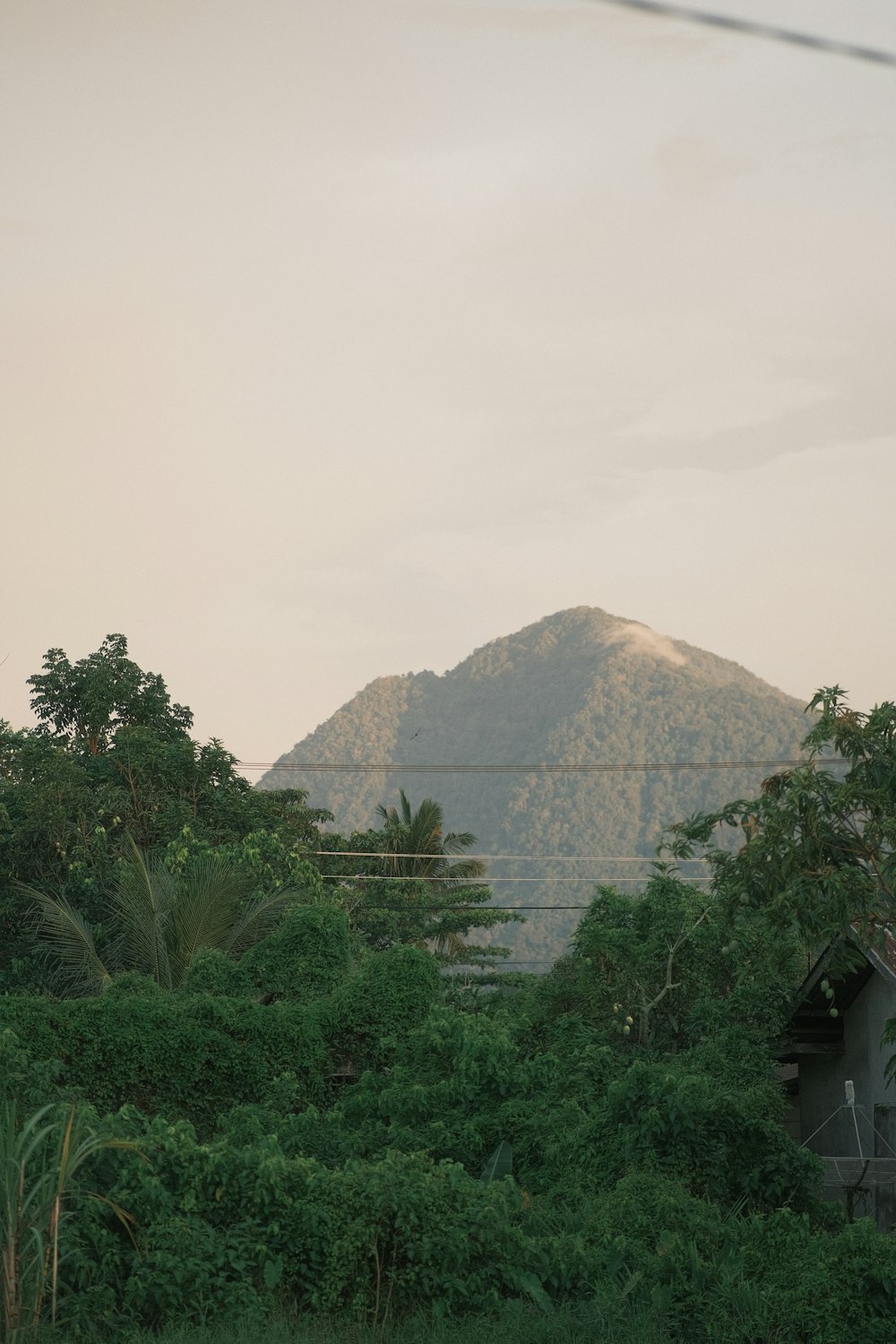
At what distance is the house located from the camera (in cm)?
1356

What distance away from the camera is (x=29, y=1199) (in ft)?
28.7

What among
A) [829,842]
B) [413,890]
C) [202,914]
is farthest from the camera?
[413,890]

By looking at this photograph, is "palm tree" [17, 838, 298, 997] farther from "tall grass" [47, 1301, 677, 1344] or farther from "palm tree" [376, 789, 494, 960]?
"palm tree" [376, 789, 494, 960]

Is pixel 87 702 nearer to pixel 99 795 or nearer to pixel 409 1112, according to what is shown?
pixel 99 795

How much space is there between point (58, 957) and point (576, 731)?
10947 cm

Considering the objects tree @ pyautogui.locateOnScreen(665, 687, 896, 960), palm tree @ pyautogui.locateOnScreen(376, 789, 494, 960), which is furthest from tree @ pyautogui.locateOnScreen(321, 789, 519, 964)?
tree @ pyautogui.locateOnScreen(665, 687, 896, 960)

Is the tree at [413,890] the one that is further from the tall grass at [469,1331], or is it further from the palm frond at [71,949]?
the tall grass at [469,1331]

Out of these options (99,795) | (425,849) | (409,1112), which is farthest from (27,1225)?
(425,849)

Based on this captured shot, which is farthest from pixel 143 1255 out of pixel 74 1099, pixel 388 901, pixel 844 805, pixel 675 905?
pixel 388 901

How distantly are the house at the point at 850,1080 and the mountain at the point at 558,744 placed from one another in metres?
65.2

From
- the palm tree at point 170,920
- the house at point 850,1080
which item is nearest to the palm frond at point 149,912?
the palm tree at point 170,920

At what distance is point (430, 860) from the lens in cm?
3972

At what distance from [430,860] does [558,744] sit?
90.6m

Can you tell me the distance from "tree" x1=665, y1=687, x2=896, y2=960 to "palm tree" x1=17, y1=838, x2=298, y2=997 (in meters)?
10.6
